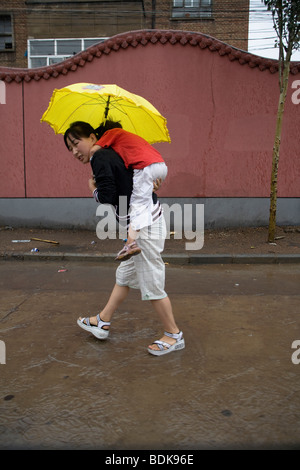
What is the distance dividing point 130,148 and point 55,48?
18211 mm

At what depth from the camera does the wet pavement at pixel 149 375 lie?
7.82 ft

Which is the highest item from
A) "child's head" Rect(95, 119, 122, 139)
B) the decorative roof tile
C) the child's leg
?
the decorative roof tile

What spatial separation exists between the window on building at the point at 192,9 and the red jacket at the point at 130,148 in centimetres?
1941

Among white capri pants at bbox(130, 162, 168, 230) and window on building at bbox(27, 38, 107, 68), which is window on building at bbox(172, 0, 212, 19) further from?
white capri pants at bbox(130, 162, 168, 230)

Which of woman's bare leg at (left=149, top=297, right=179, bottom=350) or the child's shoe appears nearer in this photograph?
the child's shoe

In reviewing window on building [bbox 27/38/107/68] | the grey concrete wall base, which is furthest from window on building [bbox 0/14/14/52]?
the grey concrete wall base

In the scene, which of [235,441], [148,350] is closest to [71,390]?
[148,350]

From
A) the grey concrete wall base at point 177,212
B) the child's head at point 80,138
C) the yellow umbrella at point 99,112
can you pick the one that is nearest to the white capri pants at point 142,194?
the child's head at point 80,138

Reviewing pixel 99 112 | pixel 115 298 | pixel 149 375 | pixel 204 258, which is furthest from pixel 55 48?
pixel 149 375

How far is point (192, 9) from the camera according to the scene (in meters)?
20.2

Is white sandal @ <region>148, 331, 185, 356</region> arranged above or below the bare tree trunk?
below

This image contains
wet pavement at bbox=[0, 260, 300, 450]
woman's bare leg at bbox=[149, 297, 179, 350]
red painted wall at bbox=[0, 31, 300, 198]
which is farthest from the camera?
red painted wall at bbox=[0, 31, 300, 198]

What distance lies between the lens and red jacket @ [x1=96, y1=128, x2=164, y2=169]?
314 cm
